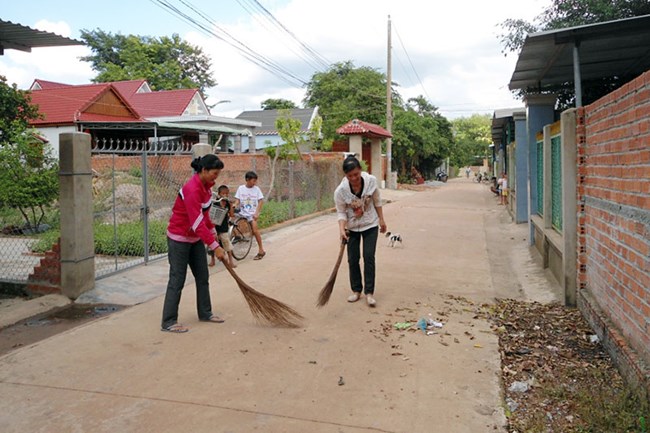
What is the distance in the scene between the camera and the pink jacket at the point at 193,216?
511 centimetres

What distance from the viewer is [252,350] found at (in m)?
4.73

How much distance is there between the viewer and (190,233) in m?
5.31

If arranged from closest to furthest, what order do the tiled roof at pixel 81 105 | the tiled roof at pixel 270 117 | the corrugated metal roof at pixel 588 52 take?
the corrugated metal roof at pixel 588 52 → the tiled roof at pixel 81 105 → the tiled roof at pixel 270 117

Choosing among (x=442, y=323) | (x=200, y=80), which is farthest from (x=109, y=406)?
(x=200, y=80)

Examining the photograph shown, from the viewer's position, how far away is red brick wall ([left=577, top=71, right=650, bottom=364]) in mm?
3654

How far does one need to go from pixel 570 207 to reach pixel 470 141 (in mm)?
64696

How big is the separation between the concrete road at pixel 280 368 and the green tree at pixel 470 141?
48.9 m

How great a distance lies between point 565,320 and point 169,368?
374 centimetres

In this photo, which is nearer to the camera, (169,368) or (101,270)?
(169,368)

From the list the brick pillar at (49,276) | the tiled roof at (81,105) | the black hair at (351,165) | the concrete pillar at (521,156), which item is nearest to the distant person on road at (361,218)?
the black hair at (351,165)

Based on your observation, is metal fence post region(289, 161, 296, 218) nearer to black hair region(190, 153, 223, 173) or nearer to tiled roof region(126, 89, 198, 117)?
black hair region(190, 153, 223, 173)

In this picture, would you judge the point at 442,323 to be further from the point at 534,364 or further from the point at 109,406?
the point at 109,406

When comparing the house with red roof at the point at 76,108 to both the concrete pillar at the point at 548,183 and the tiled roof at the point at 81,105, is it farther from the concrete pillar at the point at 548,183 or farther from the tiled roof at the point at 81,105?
the concrete pillar at the point at 548,183

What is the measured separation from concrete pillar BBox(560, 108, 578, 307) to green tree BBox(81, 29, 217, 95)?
39.3m
